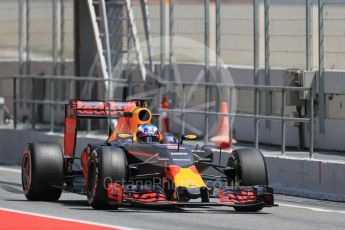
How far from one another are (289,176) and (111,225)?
6782 mm

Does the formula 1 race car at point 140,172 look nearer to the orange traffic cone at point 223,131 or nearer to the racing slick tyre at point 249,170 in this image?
the racing slick tyre at point 249,170

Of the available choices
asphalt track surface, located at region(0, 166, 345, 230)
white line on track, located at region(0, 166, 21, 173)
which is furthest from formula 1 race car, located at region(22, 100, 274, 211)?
white line on track, located at region(0, 166, 21, 173)

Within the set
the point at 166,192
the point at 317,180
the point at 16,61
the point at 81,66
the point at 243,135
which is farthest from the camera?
the point at 16,61

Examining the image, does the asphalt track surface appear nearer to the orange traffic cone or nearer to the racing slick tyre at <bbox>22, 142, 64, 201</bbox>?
the racing slick tyre at <bbox>22, 142, 64, 201</bbox>

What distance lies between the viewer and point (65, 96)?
31.8 m

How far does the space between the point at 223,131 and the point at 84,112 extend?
228 inches

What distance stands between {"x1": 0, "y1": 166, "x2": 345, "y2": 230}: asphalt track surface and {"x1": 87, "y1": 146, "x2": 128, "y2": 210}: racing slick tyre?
16cm

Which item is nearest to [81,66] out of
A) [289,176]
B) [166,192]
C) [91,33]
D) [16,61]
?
[91,33]

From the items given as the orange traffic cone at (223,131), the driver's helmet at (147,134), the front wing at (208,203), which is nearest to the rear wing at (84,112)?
the driver's helmet at (147,134)

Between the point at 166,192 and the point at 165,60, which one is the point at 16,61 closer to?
the point at 165,60

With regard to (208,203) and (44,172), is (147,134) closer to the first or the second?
(44,172)

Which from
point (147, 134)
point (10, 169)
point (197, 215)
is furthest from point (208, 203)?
point (10, 169)

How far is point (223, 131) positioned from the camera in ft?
81.2

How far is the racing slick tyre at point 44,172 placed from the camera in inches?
722
